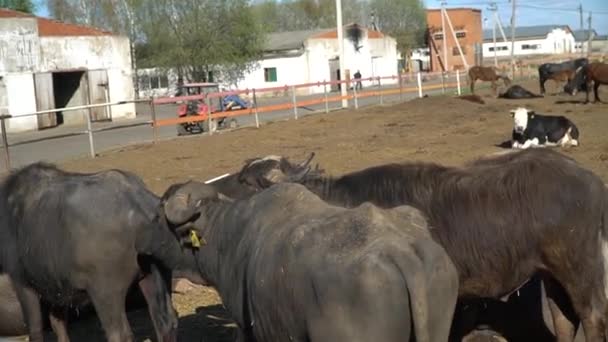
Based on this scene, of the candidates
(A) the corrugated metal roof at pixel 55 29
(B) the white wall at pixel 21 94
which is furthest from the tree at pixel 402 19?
(B) the white wall at pixel 21 94

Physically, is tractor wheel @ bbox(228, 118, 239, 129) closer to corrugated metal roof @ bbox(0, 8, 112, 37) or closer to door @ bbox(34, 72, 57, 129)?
door @ bbox(34, 72, 57, 129)

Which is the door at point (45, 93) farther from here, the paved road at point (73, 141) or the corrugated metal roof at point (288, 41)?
the corrugated metal roof at point (288, 41)

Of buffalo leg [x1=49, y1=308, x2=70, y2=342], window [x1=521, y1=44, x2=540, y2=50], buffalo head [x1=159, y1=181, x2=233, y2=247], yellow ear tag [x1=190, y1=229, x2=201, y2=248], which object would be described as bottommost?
buffalo leg [x1=49, y1=308, x2=70, y2=342]

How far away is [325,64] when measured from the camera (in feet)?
235

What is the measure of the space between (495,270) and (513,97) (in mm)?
32077

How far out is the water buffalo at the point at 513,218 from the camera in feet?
20.0

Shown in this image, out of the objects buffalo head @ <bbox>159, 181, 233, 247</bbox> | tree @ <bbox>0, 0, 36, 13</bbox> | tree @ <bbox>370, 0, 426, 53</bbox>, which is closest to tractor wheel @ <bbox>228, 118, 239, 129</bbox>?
buffalo head @ <bbox>159, 181, 233, 247</bbox>

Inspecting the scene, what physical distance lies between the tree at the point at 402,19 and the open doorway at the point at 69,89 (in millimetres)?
64361

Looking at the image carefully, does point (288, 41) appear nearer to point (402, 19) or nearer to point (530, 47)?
point (402, 19)

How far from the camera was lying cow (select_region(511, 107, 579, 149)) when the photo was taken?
18.9m

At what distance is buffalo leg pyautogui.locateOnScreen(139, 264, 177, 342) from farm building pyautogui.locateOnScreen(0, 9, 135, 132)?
98.4ft

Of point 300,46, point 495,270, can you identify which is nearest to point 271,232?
point 495,270

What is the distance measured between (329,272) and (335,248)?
0.14 meters

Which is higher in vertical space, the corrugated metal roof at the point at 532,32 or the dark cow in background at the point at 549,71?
the corrugated metal roof at the point at 532,32
